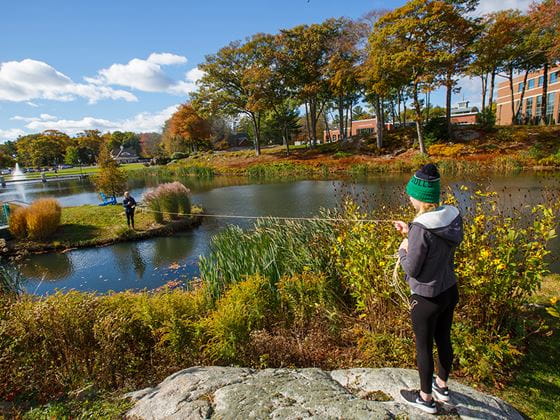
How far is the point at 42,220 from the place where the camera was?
1159cm

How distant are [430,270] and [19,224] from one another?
14.0 metres

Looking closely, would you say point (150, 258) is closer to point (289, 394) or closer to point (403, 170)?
point (289, 394)

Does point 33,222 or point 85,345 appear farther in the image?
point 33,222

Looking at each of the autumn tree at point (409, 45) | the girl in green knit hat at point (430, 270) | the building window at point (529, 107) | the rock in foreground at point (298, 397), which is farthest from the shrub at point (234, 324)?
the building window at point (529, 107)

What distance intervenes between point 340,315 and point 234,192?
18857 millimetres

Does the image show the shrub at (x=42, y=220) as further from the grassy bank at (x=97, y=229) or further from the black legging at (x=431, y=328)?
the black legging at (x=431, y=328)

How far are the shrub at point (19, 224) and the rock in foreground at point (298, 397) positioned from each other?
12.0 metres

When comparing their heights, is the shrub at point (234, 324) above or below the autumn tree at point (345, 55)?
below

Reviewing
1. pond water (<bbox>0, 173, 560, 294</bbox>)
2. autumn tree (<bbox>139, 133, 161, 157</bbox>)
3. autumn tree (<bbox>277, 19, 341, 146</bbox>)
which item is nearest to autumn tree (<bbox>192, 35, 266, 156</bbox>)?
autumn tree (<bbox>277, 19, 341, 146</bbox>)

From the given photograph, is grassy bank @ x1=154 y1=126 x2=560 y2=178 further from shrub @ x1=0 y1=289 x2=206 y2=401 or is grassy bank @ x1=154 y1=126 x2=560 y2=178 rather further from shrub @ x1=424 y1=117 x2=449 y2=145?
shrub @ x1=0 y1=289 x2=206 y2=401

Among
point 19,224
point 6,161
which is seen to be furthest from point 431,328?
point 6,161

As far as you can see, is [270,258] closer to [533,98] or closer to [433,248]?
[433,248]

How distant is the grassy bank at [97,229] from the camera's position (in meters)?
11.2

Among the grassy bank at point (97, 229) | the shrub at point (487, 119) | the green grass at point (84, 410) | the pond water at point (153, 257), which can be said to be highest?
the shrub at point (487, 119)
